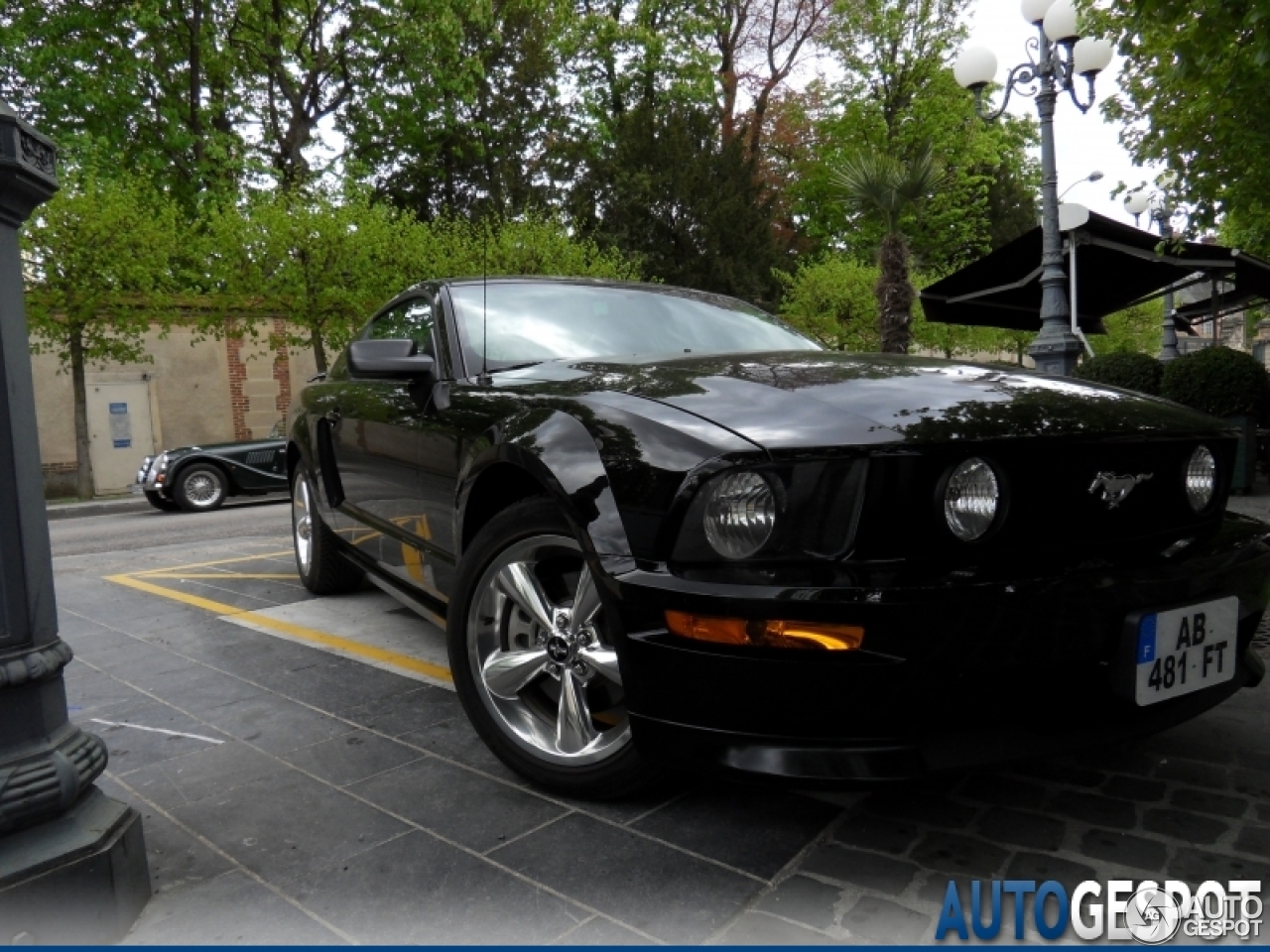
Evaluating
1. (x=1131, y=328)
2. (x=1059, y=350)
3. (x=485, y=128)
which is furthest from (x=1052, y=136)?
(x=1131, y=328)

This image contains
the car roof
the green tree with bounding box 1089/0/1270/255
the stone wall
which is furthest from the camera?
the stone wall

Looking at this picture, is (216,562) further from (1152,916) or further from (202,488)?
(202,488)

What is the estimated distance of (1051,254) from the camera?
891cm

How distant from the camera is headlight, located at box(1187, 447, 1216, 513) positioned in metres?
2.38

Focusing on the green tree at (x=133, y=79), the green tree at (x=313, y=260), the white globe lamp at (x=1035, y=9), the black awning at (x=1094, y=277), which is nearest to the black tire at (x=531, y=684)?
the black awning at (x=1094, y=277)

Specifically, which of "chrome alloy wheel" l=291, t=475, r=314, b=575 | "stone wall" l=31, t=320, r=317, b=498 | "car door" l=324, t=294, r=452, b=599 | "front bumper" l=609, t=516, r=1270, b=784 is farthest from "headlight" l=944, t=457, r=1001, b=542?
"stone wall" l=31, t=320, r=317, b=498

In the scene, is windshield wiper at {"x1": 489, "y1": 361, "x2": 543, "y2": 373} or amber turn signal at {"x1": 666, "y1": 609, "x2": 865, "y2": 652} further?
windshield wiper at {"x1": 489, "y1": 361, "x2": 543, "y2": 373}

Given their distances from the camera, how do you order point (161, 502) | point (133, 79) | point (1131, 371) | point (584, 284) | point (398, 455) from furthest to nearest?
point (133, 79) < point (161, 502) < point (1131, 371) < point (584, 284) < point (398, 455)

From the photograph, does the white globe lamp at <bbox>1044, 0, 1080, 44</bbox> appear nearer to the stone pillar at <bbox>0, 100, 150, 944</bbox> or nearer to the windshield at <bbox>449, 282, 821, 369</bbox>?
the windshield at <bbox>449, 282, 821, 369</bbox>

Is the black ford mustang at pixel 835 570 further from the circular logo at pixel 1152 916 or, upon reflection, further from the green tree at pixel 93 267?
the green tree at pixel 93 267

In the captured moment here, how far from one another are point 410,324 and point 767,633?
2.49 m

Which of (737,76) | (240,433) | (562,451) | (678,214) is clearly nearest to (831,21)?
(737,76)

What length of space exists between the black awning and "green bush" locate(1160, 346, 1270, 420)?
3.58ft

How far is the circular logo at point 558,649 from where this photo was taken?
7.92 feet
